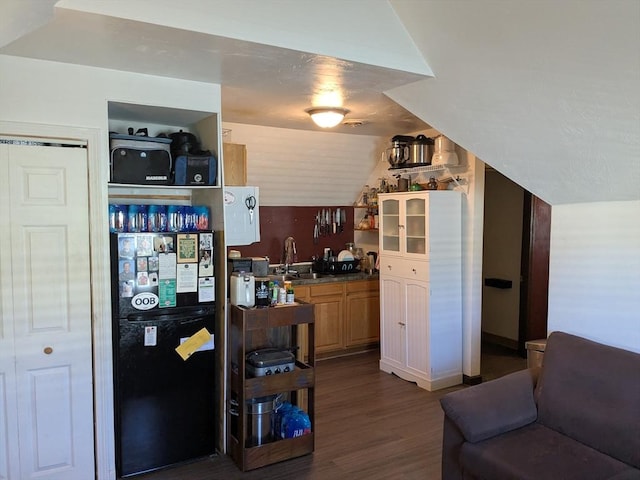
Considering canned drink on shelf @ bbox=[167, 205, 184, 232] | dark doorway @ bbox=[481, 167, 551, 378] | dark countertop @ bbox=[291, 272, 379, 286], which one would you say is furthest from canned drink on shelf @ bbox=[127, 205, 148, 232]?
dark doorway @ bbox=[481, 167, 551, 378]

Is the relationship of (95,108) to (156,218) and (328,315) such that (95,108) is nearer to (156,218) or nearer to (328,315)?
(156,218)

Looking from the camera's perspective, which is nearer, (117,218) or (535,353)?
(117,218)

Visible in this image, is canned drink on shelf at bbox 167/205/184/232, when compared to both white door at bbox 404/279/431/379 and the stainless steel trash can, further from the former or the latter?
the stainless steel trash can

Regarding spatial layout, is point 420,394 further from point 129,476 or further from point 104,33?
point 104,33

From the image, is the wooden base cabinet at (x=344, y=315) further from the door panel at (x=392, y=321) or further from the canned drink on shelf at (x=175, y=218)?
the canned drink on shelf at (x=175, y=218)

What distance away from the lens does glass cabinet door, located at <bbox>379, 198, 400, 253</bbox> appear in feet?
15.5

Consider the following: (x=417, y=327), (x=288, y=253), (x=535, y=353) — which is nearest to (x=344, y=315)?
(x=288, y=253)

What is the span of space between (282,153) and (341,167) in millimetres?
775

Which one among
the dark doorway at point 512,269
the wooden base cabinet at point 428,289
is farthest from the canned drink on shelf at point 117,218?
the dark doorway at point 512,269

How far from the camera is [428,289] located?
4223 millimetres

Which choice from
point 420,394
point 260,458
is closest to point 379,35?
point 260,458

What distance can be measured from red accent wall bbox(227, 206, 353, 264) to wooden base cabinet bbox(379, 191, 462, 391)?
1.33 m

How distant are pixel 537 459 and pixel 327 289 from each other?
3.06m

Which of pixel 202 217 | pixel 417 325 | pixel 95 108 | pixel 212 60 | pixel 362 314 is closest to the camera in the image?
Result: pixel 212 60
